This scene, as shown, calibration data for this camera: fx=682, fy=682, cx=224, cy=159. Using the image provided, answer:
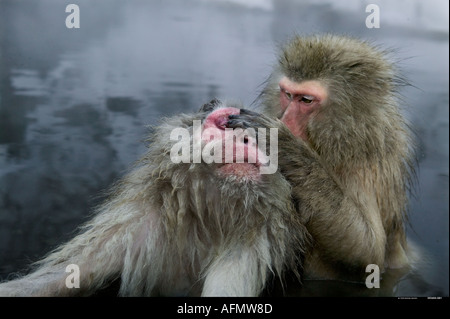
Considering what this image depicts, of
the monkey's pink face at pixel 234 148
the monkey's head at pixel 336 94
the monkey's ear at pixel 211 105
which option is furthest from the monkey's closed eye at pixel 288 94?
the monkey's pink face at pixel 234 148

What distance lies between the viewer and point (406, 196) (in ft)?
13.8

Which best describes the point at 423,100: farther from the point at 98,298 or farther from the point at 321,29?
the point at 98,298

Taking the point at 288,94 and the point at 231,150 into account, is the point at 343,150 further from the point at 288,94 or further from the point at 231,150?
the point at 231,150

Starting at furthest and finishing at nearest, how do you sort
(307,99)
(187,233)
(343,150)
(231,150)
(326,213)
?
1. (307,99)
2. (343,150)
3. (326,213)
4. (187,233)
5. (231,150)

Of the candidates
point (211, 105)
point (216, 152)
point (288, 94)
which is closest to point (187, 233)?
point (216, 152)

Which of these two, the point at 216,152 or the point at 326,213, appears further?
the point at 326,213

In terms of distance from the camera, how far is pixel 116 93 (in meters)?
5.40

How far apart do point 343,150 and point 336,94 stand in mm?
330

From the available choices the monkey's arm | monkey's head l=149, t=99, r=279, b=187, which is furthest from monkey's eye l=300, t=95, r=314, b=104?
monkey's head l=149, t=99, r=279, b=187

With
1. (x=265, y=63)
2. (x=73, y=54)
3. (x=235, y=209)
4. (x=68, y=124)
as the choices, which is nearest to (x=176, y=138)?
(x=235, y=209)

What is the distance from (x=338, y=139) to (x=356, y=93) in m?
0.32

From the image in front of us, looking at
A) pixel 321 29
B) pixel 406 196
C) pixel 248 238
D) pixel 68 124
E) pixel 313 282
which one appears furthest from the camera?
pixel 68 124

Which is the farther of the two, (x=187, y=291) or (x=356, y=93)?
(x=356, y=93)

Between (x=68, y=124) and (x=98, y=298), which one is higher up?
(x=68, y=124)
